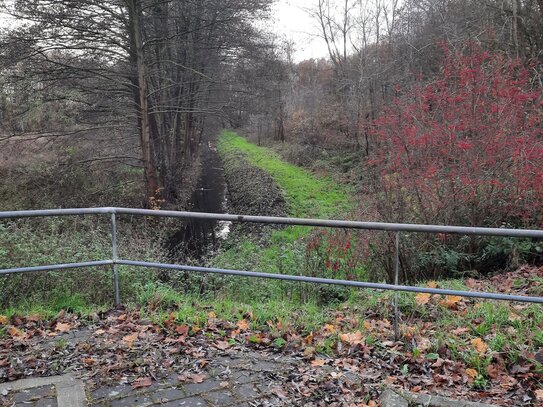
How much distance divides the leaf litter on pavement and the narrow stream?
14.4ft

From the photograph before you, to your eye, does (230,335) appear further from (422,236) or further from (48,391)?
(422,236)

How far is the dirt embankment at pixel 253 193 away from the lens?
60.1 feet

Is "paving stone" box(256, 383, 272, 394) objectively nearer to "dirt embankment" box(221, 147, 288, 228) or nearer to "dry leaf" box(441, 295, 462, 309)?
"dry leaf" box(441, 295, 462, 309)

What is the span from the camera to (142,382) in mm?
3258

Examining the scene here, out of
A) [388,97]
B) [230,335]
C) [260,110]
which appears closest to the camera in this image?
[230,335]

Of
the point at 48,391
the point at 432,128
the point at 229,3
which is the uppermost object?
the point at 229,3

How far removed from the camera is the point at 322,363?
141 inches

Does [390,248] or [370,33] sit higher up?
[370,33]

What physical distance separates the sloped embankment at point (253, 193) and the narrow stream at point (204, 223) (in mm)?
639

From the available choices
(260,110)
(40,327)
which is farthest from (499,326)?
(260,110)

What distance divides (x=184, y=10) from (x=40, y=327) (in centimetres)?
1467

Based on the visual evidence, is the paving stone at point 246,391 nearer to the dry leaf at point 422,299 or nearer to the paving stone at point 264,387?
the paving stone at point 264,387

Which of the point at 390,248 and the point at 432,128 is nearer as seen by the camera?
the point at 390,248

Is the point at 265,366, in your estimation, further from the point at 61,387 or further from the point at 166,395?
the point at 61,387
